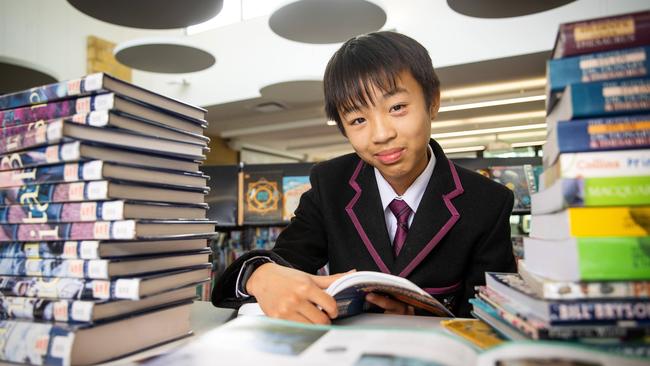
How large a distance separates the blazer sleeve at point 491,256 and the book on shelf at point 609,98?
685mm

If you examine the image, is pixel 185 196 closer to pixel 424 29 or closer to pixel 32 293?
pixel 32 293

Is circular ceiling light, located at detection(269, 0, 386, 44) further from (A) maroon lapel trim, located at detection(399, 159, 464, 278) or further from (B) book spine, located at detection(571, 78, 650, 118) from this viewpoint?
(B) book spine, located at detection(571, 78, 650, 118)

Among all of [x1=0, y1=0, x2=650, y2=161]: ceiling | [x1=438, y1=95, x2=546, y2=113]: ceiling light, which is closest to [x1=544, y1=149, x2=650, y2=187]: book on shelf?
[x1=0, y1=0, x2=650, y2=161]: ceiling

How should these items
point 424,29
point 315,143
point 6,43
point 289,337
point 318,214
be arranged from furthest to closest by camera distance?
point 315,143, point 6,43, point 424,29, point 318,214, point 289,337

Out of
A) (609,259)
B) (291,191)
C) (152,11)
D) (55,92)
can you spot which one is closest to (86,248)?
(55,92)

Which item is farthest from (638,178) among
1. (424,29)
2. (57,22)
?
(57,22)

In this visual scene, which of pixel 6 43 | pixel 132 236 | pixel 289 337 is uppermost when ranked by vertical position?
pixel 6 43

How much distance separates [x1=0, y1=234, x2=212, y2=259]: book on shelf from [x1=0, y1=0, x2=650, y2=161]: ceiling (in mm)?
2963

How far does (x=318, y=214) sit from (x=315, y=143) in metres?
9.28

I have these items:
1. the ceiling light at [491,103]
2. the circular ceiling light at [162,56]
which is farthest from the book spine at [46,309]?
the ceiling light at [491,103]

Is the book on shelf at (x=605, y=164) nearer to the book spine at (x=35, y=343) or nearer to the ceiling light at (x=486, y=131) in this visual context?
the book spine at (x=35, y=343)

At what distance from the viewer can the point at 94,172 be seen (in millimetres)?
594

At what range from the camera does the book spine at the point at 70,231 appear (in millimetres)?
587

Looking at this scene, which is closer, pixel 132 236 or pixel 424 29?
pixel 132 236
